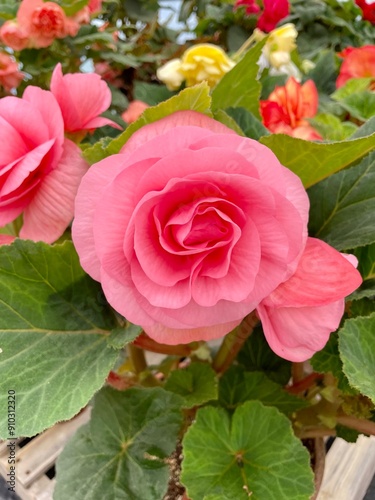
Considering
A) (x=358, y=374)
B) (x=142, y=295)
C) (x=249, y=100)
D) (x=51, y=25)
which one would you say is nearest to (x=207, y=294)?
(x=142, y=295)

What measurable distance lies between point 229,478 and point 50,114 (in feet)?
1.06

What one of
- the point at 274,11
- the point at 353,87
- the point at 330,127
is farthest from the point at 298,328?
the point at 274,11

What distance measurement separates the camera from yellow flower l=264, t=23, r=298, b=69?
0.85m

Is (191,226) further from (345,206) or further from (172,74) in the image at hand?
(172,74)

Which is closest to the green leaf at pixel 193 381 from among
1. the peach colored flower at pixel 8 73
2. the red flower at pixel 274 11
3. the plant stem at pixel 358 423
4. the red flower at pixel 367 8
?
the plant stem at pixel 358 423

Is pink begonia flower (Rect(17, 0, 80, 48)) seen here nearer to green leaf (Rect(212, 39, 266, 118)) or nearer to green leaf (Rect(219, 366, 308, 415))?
green leaf (Rect(212, 39, 266, 118))

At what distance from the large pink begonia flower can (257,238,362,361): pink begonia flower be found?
24 millimetres

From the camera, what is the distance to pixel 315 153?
0.34m

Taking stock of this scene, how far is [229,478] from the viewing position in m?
0.42

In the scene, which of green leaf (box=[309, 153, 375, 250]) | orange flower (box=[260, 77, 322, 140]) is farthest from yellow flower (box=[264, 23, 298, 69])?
green leaf (box=[309, 153, 375, 250])

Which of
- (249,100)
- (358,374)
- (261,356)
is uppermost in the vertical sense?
(249,100)

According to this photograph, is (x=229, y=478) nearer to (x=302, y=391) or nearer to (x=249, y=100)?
(x=302, y=391)

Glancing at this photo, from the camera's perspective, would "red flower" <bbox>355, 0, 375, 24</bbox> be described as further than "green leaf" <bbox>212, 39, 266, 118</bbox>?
Yes

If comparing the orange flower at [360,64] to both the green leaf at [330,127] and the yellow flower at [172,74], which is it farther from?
the yellow flower at [172,74]
